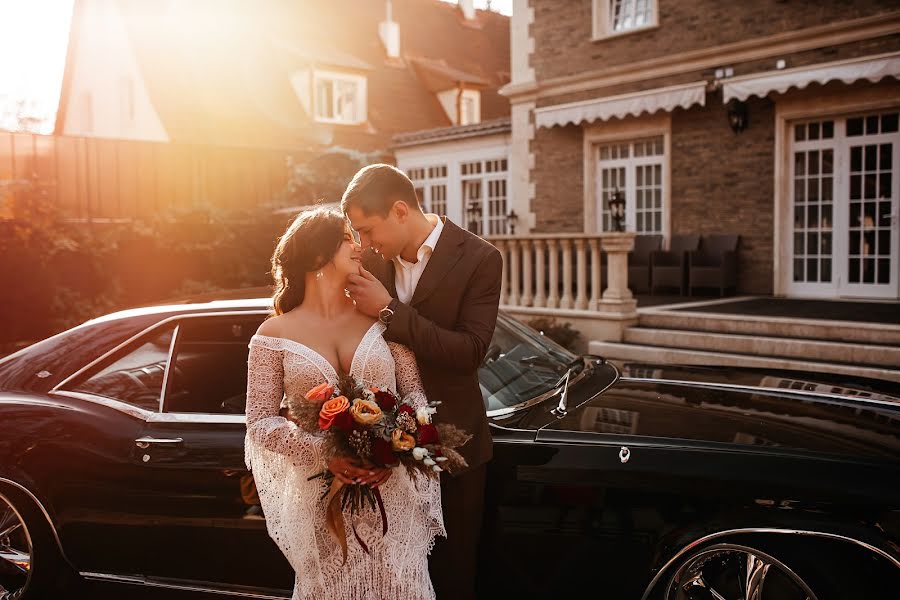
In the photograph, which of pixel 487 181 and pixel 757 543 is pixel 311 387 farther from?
pixel 487 181

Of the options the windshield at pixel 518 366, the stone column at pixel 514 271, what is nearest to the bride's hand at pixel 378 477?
the windshield at pixel 518 366

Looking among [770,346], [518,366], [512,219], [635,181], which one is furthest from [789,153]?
A: [518,366]

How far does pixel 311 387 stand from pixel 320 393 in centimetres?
18

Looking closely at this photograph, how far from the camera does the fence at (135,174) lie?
11.1m

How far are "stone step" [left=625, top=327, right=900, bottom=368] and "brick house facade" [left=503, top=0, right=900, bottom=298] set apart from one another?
4.11m

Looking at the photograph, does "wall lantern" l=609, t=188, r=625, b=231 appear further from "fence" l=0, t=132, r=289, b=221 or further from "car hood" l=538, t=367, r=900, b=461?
"car hood" l=538, t=367, r=900, b=461

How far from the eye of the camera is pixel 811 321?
373 inches

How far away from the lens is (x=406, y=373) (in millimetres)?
2793

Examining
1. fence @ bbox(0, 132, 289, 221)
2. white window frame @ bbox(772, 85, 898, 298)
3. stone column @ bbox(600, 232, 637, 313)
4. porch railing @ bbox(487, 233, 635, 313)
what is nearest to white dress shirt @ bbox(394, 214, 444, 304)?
porch railing @ bbox(487, 233, 635, 313)

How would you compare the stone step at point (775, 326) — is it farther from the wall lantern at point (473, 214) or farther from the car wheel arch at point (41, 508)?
the wall lantern at point (473, 214)

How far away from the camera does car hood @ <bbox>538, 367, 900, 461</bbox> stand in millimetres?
3182

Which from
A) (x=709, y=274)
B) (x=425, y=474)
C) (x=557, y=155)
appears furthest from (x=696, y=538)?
(x=557, y=155)

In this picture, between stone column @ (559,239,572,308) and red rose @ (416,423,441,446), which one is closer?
red rose @ (416,423,441,446)

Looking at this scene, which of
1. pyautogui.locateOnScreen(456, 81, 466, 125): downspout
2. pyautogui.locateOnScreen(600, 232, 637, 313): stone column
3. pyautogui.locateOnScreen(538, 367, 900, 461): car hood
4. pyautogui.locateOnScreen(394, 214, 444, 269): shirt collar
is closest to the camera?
pyautogui.locateOnScreen(394, 214, 444, 269): shirt collar
